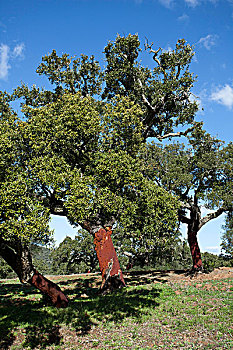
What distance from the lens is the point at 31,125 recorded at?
18438mm

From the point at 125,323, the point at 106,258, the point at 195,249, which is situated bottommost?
the point at 125,323

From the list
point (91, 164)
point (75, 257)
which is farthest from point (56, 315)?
point (75, 257)

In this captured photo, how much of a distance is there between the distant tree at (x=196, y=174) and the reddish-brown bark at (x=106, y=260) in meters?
11.9

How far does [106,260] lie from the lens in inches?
781

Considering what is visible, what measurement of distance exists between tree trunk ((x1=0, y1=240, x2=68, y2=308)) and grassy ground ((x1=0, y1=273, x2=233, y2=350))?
72 centimetres

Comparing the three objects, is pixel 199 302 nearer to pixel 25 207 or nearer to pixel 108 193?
pixel 108 193

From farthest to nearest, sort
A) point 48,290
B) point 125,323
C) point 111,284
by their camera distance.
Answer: point 111,284, point 48,290, point 125,323

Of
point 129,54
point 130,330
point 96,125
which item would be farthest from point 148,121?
point 130,330

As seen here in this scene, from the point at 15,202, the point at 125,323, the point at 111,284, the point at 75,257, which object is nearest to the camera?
the point at 125,323

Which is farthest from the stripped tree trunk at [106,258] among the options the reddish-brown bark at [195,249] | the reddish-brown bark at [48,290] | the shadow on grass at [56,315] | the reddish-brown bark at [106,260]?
the reddish-brown bark at [195,249]

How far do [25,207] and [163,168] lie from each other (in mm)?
18568

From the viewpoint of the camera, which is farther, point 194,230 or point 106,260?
point 194,230

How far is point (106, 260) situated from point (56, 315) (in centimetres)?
673

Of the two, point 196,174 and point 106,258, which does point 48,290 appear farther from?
point 196,174
